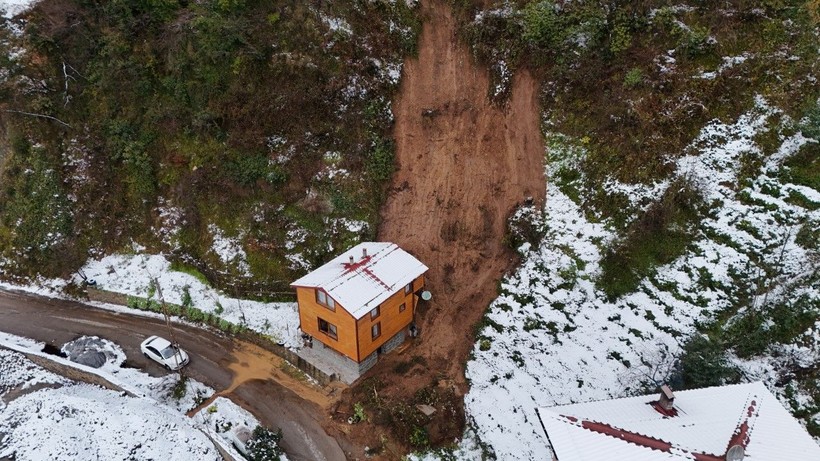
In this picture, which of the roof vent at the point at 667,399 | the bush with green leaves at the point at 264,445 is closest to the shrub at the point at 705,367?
the roof vent at the point at 667,399

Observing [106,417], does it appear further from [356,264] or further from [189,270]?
[356,264]

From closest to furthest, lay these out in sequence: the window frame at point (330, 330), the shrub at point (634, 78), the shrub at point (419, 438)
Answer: the shrub at point (419, 438) < the window frame at point (330, 330) < the shrub at point (634, 78)

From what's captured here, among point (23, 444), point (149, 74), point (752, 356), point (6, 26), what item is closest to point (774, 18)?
point (752, 356)

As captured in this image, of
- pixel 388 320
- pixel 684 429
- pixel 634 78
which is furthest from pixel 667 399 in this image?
pixel 634 78

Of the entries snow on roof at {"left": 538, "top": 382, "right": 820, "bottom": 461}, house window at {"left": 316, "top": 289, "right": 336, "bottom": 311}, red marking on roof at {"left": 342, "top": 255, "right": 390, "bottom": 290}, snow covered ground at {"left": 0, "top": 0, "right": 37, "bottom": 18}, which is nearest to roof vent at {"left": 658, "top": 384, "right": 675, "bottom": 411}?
snow on roof at {"left": 538, "top": 382, "right": 820, "bottom": 461}

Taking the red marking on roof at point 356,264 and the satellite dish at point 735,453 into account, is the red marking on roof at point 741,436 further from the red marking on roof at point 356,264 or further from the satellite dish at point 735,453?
the red marking on roof at point 356,264

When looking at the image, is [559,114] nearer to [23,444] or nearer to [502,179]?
[502,179]
